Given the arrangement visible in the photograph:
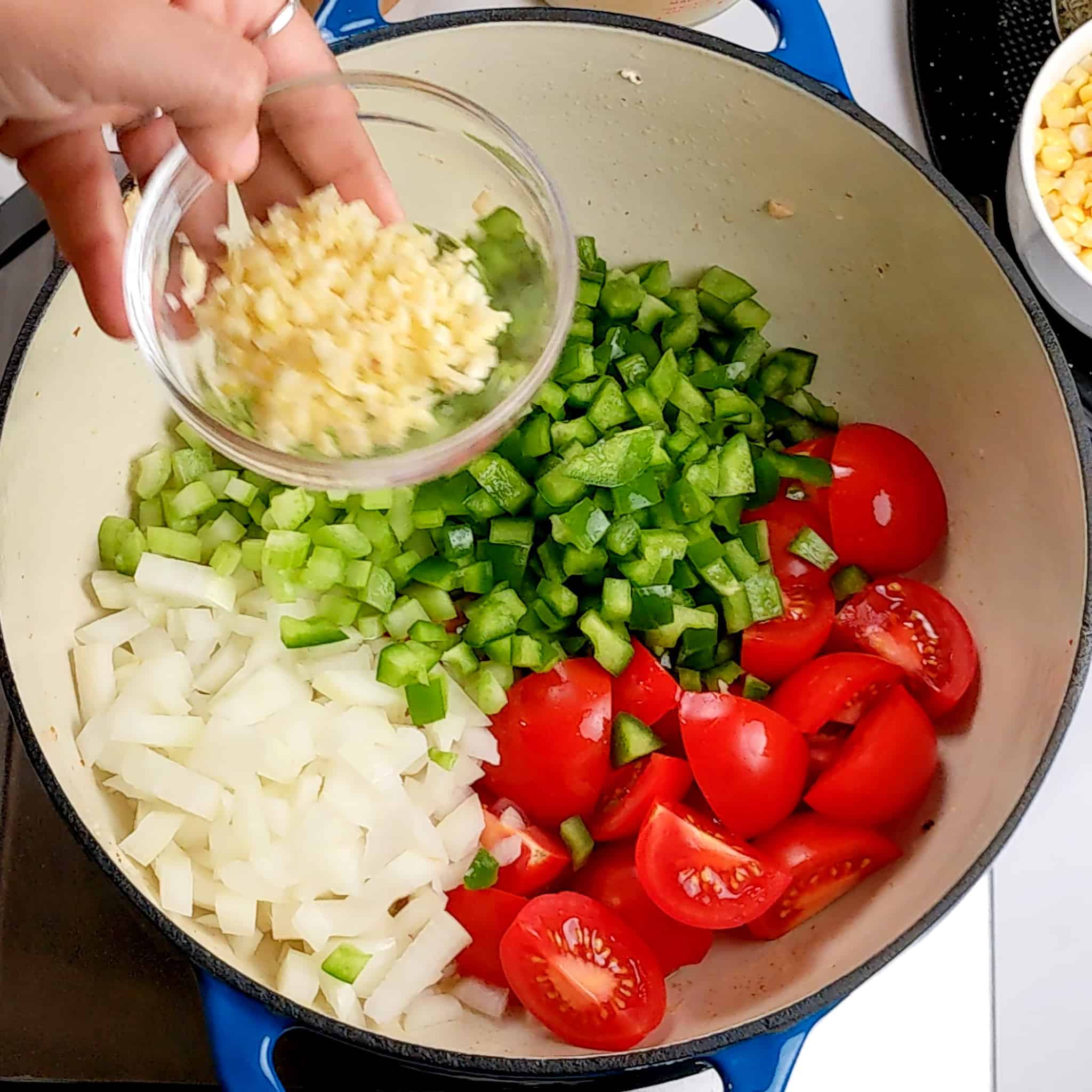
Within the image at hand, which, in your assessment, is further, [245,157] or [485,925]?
[485,925]

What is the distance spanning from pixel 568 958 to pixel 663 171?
2.37ft

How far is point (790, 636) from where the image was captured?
106 centimetres

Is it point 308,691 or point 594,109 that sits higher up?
point 594,109

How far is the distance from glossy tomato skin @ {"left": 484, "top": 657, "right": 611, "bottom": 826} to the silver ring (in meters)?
0.58

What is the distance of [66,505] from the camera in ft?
3.23

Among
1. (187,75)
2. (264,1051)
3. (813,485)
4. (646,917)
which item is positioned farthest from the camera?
(813,485)

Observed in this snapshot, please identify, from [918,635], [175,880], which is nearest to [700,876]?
[918,635]

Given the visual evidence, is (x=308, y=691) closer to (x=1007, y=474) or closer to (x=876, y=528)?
(x=876, y=528)

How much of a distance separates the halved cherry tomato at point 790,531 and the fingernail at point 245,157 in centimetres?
58

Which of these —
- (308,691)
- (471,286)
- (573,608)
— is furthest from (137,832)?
(471,286)

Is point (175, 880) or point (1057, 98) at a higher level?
point (1057, 98)

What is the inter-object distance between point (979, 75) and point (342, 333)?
749 millimetres

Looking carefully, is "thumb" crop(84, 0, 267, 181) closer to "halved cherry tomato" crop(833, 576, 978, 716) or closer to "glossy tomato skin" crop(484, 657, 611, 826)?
"glossy tomato skin" crop(484, 657, 611, 826)

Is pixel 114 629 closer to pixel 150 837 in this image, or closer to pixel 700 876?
pixel 150 837
